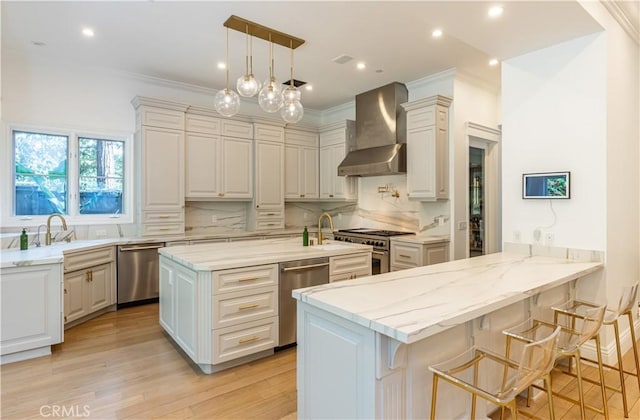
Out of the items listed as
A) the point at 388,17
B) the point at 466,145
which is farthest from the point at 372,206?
the point at 388,17

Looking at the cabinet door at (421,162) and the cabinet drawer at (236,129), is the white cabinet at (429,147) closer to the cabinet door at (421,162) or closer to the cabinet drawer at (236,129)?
the cabinet door at (421,162)

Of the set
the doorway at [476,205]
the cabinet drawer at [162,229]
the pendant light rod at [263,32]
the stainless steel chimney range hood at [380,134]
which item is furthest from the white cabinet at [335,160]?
the cabinet drawer at [162,229]

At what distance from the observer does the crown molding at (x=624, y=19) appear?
2590 millimetres

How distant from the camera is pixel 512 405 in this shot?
54.8 inches

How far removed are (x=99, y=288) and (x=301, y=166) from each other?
A: 334 cm

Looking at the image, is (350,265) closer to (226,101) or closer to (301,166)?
(226,101)

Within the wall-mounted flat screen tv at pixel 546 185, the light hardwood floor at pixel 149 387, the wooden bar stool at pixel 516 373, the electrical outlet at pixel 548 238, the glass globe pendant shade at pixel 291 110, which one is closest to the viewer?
the wooden bar stool at pixel 516 373

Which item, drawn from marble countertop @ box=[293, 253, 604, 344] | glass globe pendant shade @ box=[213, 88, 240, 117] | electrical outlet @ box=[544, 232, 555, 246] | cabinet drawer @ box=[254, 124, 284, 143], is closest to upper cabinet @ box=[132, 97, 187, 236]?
cabinet drawer @ box=[254, 124, 284, 143]

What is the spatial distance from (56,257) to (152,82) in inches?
108

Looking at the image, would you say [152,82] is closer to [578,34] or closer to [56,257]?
[56,257]

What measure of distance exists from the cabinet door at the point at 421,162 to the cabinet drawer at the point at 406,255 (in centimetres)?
69

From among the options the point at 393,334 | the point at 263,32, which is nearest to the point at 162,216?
the point at 263,32

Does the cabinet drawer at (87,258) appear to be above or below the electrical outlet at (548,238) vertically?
below

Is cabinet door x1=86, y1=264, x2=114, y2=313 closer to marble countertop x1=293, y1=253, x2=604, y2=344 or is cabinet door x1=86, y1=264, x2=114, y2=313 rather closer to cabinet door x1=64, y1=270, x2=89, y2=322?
cabinet door x1=64, y1=270, x2=89, y2=322
